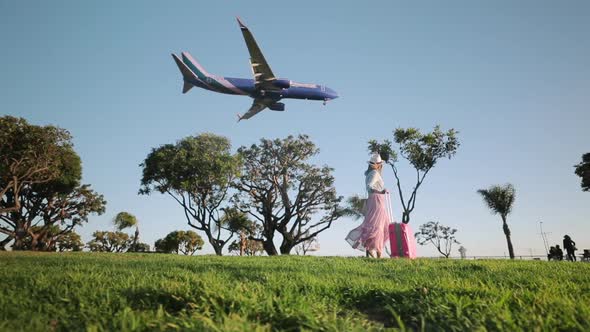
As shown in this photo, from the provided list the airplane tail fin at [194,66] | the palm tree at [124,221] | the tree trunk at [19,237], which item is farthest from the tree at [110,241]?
the airplane tail fin at [194,66]

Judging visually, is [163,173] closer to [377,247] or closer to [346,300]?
[377,247]

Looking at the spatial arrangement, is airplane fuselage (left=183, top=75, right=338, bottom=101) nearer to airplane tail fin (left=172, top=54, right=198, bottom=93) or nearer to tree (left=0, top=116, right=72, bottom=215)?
airplane tail fin (left=172, top=54, right=198, bottom=93)

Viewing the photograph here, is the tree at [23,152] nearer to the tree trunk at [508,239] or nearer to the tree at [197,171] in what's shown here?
the tree at [197,171]

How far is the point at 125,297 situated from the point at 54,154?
3599 cm

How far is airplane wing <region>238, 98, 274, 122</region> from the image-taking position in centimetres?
2730

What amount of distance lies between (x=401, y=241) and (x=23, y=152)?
3309cm

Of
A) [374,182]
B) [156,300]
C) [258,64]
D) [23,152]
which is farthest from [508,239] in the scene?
[23,152]

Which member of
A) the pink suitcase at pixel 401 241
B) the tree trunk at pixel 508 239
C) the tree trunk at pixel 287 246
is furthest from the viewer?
the tree trunk at pixel 508 239

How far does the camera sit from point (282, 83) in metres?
25.8

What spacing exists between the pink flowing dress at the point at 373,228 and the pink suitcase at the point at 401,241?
28 cm

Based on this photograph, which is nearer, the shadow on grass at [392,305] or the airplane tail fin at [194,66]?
the shadow on grass at [392,305]

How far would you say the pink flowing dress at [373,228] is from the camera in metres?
15.1

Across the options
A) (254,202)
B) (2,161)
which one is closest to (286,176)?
(254,202)

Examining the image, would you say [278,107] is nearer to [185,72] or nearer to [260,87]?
[260,87]
